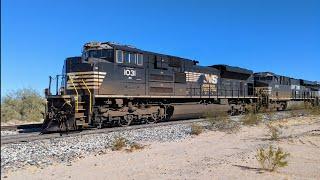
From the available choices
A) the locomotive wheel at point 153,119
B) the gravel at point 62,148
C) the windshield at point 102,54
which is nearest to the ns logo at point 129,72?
the windshield at point 102,54

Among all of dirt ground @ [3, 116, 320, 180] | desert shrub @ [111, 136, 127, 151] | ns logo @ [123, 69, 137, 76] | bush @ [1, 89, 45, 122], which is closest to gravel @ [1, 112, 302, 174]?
desert shrub @ [111, 136, 127, 151]

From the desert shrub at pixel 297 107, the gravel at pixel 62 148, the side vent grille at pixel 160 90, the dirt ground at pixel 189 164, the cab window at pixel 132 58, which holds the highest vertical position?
the cab window at pixel 132 58

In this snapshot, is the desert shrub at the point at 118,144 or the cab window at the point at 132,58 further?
the cab window at the point at 132,58

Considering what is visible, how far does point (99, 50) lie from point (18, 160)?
9069 mm

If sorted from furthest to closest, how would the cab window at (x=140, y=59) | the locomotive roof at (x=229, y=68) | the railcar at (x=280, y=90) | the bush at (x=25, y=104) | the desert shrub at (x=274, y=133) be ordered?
the railcar at (x=280, y=90) → the locomotive roof at (x=229, y=68) → the bush at (x=25, y=104) → the cab window at (x=140, y=59) → the desert shrub at (x=274, y=133)

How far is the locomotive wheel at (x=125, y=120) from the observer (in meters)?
17.6

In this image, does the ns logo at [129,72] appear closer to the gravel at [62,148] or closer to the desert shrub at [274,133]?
the gravel at [62,148]

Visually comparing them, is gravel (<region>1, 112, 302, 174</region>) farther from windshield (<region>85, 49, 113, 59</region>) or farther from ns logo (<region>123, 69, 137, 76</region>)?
windshield (<region>85, 49, 113, 59</region>)

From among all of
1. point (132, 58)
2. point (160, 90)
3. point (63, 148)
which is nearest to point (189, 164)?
point (63, 148)

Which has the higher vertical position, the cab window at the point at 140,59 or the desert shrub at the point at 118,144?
the cab window at the point at 140,59

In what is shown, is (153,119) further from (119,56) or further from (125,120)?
(119,56)

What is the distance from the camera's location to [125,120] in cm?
1770

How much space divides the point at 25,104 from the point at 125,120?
9113 mm

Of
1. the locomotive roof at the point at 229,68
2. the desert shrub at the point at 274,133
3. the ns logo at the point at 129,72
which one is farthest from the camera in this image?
the locomotive roof at the point at 229,68
